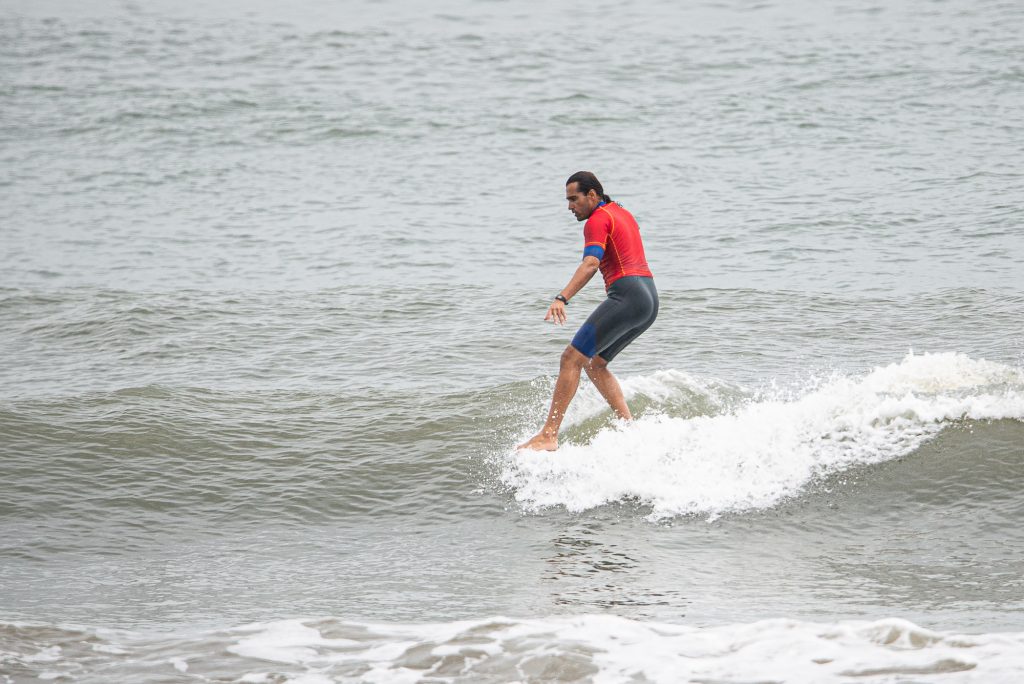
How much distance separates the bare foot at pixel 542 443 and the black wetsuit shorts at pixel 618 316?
2.13 ft

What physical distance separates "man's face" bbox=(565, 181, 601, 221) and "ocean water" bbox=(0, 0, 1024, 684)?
1.52m

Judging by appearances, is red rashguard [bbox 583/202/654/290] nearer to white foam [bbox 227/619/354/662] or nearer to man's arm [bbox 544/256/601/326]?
man's arm [bbox 544/256/601/326]

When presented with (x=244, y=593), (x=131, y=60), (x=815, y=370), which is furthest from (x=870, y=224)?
(x=131, y=60)

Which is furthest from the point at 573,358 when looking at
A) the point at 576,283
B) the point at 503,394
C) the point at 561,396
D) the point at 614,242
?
the point at 503,394

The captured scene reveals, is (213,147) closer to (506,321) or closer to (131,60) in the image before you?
(131,60)

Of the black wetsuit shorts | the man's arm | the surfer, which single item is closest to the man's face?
the surfer

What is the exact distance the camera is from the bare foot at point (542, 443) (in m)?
7.90

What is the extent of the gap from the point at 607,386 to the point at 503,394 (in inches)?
65.0

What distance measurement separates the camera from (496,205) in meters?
18.6

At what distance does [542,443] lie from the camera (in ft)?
26.1

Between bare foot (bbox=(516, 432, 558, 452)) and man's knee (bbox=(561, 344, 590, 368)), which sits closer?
man's knee (bbox=(561, 344, 590, 368))

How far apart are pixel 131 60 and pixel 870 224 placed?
21110mm

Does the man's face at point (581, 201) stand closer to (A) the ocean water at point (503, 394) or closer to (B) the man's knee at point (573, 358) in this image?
(B) the man's knee at point (573, 358)

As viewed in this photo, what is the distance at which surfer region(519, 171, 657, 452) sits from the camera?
7.58 metres
